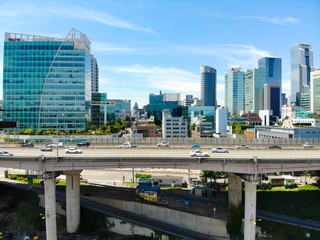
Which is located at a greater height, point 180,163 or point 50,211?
point 180,163

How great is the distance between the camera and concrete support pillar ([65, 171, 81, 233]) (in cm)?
4806

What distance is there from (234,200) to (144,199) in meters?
18.1

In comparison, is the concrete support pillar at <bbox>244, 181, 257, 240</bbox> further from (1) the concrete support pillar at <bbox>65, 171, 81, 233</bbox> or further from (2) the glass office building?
(2) the glass office building

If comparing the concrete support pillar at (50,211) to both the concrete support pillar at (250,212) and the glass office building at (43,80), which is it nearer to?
the concrete support pillar at (250,212)

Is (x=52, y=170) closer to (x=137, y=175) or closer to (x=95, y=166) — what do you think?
(x=95, y=166)

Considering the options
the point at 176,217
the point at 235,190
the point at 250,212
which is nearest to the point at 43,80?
the point at 176,217

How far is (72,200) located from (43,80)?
83.4m

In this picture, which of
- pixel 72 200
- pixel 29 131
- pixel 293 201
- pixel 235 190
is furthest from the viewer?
pixel 29 131

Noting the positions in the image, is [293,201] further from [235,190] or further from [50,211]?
[50,211]

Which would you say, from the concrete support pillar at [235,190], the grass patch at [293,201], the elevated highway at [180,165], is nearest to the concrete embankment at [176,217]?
the concrete support pillar at [235,190]

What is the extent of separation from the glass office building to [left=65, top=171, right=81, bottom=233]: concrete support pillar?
74150 millimetres

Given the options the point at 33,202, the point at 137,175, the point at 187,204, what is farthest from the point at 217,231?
the point at 33,202

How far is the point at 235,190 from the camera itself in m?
47.9

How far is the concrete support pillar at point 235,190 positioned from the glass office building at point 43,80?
8760 centimetres
